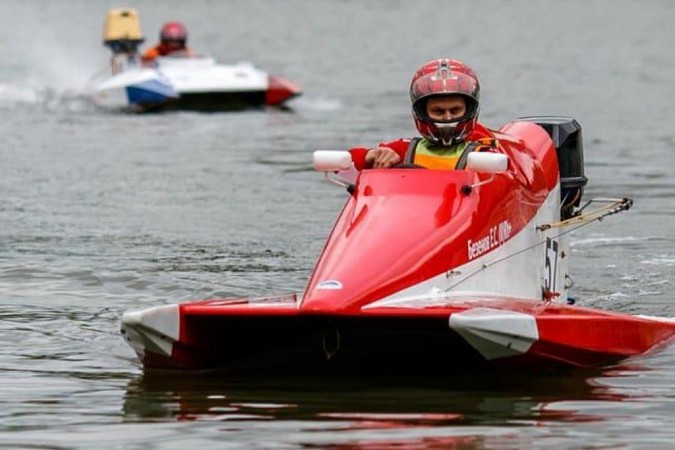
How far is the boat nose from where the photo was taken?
23.9 meters

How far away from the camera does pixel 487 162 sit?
827 centimetres

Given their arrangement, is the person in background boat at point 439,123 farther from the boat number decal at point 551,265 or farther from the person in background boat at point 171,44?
the person in background boat at point 171,44

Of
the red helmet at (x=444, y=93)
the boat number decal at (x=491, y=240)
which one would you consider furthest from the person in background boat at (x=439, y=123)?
the boat number decal at (x=491, y=240)

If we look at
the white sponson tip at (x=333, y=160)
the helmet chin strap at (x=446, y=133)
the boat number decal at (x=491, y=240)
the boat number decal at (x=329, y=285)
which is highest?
the helmet chin strap at (x=446, y=133)

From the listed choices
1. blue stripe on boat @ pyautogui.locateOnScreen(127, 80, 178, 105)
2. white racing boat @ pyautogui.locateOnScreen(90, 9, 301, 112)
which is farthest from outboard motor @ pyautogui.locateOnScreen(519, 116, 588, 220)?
white racing boat @ pyautogui.locateOnScreen(90, 9, 301, 112)

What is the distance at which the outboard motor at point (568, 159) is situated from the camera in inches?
402

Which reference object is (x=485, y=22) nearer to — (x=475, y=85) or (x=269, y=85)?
(x=269, y=85)

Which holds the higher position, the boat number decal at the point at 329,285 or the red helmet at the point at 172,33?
the red helmet at the point at 172,33

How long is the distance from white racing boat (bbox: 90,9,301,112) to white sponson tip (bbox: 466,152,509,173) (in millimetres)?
15152

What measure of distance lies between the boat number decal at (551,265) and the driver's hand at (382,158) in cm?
117

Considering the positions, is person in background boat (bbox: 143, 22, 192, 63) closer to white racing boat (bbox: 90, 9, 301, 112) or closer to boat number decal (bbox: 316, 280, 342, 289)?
white racing boat (bbox: 90, 9, 301, 112)

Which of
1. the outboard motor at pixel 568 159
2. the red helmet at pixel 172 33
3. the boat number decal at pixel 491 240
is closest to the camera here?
the boat number decal at pixel 491 240

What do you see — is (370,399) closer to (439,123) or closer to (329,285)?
(329,285)

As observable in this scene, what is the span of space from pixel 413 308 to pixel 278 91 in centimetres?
1671
